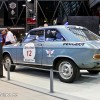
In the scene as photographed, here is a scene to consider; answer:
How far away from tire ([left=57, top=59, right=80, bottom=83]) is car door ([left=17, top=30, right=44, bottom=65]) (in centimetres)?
97

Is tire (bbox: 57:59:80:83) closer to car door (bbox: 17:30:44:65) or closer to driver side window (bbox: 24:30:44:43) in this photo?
car door (bbox: 17:30:44:65)

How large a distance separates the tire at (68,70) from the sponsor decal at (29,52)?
122 cm

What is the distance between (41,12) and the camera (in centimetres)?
4116

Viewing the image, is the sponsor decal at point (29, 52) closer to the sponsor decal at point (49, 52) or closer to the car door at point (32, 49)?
the car door at point (32, 49)

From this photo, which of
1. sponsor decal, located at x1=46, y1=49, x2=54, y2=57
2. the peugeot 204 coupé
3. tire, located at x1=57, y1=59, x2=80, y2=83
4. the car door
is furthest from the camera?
the car door

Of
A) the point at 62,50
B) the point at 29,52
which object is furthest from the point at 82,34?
the point at 29,52

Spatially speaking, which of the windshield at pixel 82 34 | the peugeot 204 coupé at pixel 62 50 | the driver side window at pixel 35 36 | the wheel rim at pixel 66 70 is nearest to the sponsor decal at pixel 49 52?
the peugeot 204 coupé at pixel 62 50

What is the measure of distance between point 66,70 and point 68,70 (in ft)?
0.28

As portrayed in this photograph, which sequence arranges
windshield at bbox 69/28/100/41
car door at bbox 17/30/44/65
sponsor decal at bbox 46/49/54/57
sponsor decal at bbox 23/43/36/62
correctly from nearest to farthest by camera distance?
windshield at bbox 69/28/100/41 → sponsor decal at bbox 46/49/54/57 → car door at bbox 17/30/44/65 → sponsor decal at bbox 23/43/36/62

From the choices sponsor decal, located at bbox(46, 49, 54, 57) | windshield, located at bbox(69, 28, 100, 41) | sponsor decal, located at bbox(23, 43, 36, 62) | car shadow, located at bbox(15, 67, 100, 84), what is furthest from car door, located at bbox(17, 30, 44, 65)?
windshield, located at bbox(69, 28, 100, 41)

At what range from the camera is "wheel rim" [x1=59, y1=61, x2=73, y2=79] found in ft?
31.4

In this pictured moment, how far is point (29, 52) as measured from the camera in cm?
1083

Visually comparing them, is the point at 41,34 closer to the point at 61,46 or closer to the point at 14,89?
the point at 61,46

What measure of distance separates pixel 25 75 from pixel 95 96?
160 inches
